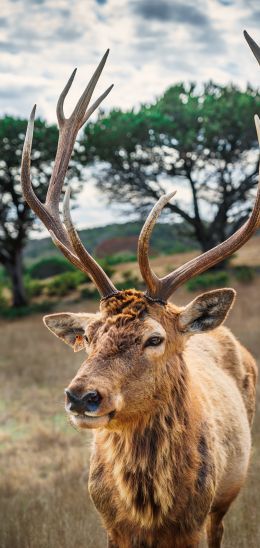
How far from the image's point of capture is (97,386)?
3074 millimetres

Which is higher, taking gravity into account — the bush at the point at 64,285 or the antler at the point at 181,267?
the bush at the point at 64,285

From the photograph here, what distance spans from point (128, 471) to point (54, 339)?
12493mm

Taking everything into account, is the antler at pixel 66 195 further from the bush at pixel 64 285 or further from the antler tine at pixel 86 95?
the bush at pixel 64 285

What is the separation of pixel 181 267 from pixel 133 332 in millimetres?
684

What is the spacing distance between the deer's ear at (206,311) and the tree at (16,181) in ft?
70.5

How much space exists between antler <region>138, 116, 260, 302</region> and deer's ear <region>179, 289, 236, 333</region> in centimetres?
17

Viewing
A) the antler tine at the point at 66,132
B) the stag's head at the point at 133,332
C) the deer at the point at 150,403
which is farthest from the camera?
the antler tine at the point at 66,132

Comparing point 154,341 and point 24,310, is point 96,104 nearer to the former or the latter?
point 154,341

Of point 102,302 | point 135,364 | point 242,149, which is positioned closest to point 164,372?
point 135,364

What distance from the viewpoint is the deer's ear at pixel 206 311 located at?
3.75 meters

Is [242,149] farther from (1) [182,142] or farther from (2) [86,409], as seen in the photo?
(2) [86,409]

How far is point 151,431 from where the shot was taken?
143 inches

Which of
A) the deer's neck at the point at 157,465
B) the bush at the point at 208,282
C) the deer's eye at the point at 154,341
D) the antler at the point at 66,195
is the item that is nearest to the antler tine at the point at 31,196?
the antler at the point at 66,195

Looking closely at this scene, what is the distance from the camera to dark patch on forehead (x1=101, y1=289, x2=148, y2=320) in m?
3.54
